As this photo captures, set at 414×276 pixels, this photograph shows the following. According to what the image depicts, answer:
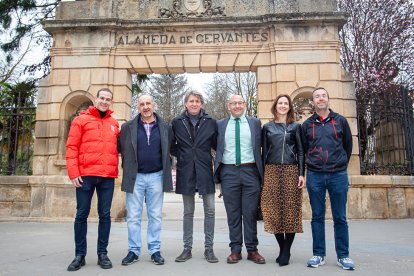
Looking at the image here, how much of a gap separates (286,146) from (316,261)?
1.38 metres

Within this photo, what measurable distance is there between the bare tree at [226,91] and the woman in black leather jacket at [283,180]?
54.1ft

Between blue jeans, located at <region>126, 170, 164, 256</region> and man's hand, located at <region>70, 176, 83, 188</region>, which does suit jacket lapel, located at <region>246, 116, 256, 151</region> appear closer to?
blue jeans, located at <region>126, 170, 164, 256</region>

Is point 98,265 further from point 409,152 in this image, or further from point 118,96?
point 409,152

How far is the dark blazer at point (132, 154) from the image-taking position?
14.6 ft

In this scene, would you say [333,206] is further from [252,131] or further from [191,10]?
[191,10]

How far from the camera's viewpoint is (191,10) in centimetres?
945

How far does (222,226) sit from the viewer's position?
786 cm

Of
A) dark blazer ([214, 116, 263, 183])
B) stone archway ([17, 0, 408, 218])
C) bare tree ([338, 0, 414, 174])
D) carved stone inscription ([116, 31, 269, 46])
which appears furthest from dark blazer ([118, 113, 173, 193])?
bare tree ([338, 0, 414, 174])

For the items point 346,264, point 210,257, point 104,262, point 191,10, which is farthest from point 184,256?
point 191,10

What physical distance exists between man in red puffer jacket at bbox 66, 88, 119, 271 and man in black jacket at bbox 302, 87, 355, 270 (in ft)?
8.03

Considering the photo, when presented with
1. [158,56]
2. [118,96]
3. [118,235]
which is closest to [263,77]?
[158,56]

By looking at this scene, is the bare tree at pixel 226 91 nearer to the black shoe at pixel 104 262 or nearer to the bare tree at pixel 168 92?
the bare tree at pixel 168 92

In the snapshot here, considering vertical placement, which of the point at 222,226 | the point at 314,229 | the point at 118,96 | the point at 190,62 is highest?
the point at 190,62

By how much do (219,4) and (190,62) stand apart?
1.74m
